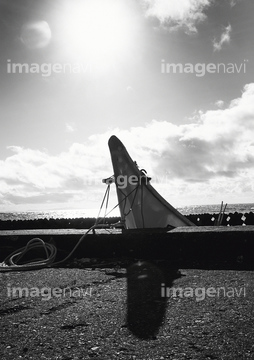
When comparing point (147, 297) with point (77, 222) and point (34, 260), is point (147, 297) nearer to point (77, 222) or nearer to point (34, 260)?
point (34, 260)

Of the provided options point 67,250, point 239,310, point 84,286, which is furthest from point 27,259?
point 239,310

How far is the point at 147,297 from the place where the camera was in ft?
8.78

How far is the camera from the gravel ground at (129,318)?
5.50 feet

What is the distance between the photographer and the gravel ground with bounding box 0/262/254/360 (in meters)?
1.68

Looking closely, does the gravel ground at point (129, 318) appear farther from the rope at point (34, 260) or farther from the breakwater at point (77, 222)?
the breakwater at point (77, 222)

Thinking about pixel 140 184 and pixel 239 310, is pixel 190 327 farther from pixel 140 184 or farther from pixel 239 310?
pixel 140 184

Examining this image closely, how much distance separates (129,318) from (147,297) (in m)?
0.54

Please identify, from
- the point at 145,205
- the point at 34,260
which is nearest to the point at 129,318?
the point at 34,260

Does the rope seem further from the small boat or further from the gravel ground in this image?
the small boat

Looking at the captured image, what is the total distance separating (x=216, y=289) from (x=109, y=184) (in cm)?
472

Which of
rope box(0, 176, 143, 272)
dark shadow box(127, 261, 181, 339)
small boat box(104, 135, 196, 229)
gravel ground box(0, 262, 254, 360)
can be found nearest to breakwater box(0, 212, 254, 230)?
small boat box(104, 135, 196, 229)

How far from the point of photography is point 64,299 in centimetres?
267

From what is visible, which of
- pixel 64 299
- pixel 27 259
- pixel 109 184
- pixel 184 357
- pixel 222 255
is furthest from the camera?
pixel 109 184

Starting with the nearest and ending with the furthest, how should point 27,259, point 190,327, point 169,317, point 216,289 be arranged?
point 190,327, point 169,317, point 216,289, point 27,259
